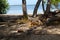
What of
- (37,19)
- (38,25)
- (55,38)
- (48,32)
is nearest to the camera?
(55,38)

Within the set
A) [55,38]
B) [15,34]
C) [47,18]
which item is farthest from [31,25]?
[55,38]

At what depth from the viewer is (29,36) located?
6.83 m

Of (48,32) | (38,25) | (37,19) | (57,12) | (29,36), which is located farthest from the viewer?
(57,12)

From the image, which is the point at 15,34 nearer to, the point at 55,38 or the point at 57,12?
the point at 55,38

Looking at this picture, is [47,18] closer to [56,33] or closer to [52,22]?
[52,22]

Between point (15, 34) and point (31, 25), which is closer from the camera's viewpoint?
point (15, 34)

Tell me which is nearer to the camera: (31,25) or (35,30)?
(35,30)

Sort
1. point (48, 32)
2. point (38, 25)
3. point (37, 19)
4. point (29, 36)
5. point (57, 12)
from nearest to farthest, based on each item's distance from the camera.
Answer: point (29, 36) < point (48, 32) < point (38, 25) < point (37, 19) < point (57, 12)

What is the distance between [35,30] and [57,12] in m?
3.37

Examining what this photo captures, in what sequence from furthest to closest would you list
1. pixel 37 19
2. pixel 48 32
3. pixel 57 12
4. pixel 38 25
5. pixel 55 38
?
1. pixel 57 12
2. pixel 37 19
3. pixel 38 25
4. pixel 48 32
5. pixel 55 38

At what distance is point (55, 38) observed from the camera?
6.41m

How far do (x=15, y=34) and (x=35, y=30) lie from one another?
3.00 feet

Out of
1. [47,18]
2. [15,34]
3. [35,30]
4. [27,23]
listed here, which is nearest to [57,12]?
[47,18]

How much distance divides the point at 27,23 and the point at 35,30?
160cm
